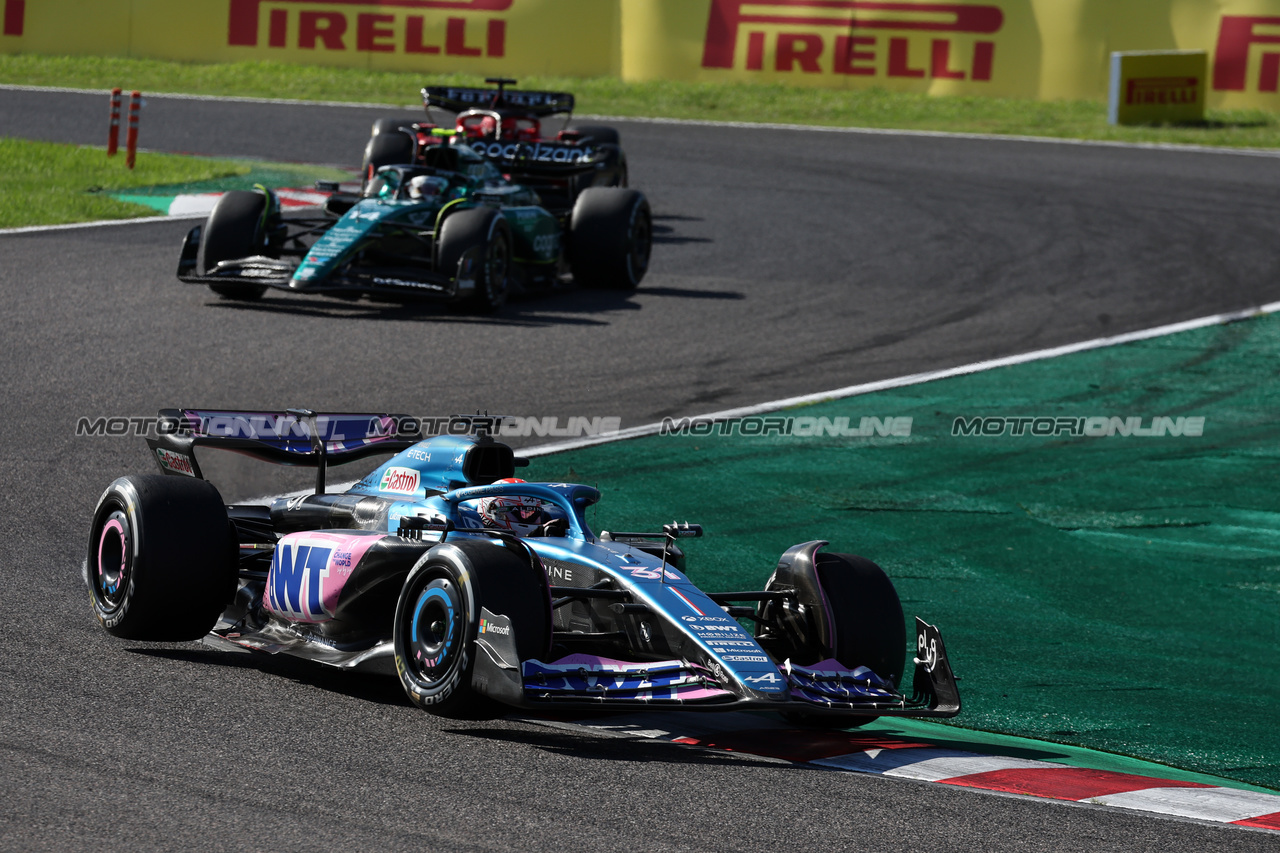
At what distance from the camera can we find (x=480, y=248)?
14.8 meters

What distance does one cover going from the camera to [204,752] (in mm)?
5293

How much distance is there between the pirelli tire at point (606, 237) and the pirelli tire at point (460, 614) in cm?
1090

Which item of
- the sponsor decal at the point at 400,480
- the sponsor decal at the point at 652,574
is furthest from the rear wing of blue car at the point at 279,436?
the sponsor decal at the point at 652,574

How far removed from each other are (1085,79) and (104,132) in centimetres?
1591

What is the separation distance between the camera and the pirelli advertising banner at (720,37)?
28.5 m

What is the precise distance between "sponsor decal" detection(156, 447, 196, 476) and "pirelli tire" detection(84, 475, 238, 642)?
2.15 ft

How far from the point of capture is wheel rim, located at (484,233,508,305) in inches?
589

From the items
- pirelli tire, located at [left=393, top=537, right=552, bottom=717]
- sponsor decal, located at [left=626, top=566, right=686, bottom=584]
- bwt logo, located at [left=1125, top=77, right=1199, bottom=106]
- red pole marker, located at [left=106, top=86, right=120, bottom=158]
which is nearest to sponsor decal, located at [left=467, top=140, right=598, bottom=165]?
red pole marker, located at [left=106, top=86, right=120, bottom=158]

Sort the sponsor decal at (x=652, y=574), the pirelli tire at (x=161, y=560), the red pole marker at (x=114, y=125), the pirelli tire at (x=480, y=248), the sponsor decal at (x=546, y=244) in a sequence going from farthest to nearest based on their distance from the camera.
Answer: the red pole marker at (x=114, y=125), the sponsor decal at (x=546, y=244), the pirelli tire at (x=480, y=248), the pirelli tire at (x=161, y=560), the sponsor decal at (x=652, y=574)

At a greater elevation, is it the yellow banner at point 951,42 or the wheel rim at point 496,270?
the yellow banner at point 951,42

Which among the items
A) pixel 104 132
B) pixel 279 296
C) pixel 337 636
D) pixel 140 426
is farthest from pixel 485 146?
pixel 337 636

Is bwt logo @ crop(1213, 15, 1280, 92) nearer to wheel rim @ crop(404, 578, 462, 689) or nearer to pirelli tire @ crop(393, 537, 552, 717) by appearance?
pirelli tire @ crop(393, 537, 552, 717)

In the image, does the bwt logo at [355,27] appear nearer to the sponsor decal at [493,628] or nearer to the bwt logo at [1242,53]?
the bwt logo at [1242,53]

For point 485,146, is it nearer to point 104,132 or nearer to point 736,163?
point 736,163
